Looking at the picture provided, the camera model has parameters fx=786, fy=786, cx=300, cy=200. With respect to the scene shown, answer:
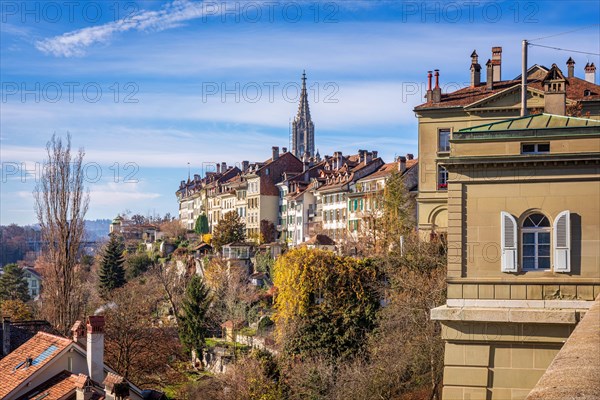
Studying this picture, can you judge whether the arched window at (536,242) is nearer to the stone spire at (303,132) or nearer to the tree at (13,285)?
the tree at (13,285)

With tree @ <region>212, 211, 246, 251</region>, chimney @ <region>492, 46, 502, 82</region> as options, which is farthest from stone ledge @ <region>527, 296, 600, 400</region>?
tree @ <region>212, 211, 246, 251</region>

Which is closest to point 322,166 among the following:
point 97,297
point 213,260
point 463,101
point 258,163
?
point 258,163

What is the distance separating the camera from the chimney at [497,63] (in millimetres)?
42406

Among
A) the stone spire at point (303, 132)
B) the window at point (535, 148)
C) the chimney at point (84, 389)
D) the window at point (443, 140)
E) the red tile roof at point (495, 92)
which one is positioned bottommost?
→ the chimney at point (84, 389)

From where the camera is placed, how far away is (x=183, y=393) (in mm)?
37938

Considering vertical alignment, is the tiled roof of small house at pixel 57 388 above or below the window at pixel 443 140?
below

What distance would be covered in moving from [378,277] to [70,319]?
18.7m

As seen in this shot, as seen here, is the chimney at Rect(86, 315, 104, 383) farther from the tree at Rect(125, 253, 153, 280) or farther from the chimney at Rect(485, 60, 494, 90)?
the tree at Rect(125, 253, 153, 280)

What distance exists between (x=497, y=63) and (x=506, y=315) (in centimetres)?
2657

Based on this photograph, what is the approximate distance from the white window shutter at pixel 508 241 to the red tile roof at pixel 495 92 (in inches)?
726

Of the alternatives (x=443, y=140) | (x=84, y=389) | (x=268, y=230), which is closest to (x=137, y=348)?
(x=443, y=140)

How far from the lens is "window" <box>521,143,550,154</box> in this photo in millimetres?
19141

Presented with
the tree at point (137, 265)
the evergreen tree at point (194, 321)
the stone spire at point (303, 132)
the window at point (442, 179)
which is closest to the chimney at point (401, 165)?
the evergreen tree at point (194, 321)

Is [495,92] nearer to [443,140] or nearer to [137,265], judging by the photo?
[443,140]
